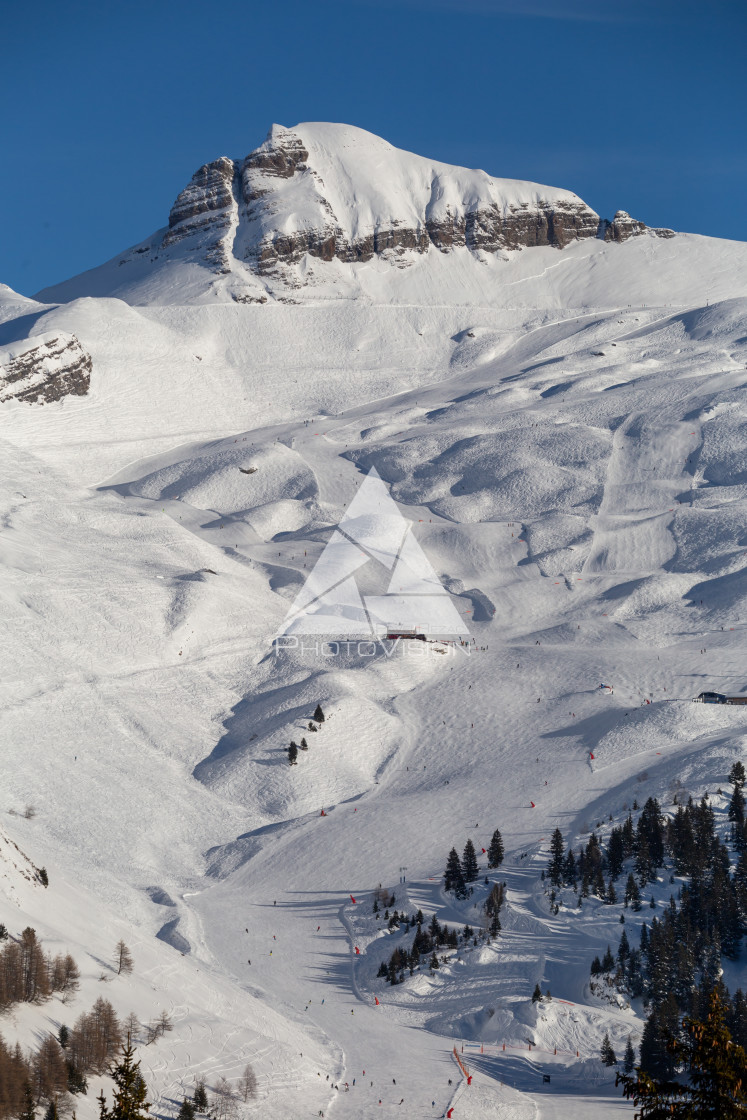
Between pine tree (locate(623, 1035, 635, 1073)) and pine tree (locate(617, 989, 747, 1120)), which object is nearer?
pine tree (locate(617, 989, 747, 1120))

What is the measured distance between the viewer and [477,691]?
234 feet

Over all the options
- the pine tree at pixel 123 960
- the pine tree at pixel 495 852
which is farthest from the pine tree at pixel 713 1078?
the pine tree at pixel 495 852

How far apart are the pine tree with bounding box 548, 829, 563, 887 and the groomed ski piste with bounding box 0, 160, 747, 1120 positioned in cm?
77

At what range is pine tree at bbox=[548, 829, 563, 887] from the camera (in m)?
49.1

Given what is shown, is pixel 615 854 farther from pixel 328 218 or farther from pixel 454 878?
pixel 328 218

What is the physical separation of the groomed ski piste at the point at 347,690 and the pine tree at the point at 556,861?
2.53 feet

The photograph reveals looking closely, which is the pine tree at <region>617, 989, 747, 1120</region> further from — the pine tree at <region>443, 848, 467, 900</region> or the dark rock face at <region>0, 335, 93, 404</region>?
the dark rock face at <region>0, 335, 93, 404</region>

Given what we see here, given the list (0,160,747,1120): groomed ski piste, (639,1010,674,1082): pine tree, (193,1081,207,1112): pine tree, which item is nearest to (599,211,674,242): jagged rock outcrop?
(0,160,747,1120): groomed ski piste

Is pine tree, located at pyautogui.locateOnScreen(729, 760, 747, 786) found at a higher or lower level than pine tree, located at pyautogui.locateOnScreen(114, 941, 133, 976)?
lower

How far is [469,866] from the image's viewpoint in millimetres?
50562

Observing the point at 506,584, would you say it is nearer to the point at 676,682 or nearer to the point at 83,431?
the point at 676,682

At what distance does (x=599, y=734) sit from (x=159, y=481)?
205 feet

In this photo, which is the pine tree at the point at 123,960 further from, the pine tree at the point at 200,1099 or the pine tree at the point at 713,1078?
the pine tree at the point at 713,1078

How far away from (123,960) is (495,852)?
18.9 metres
